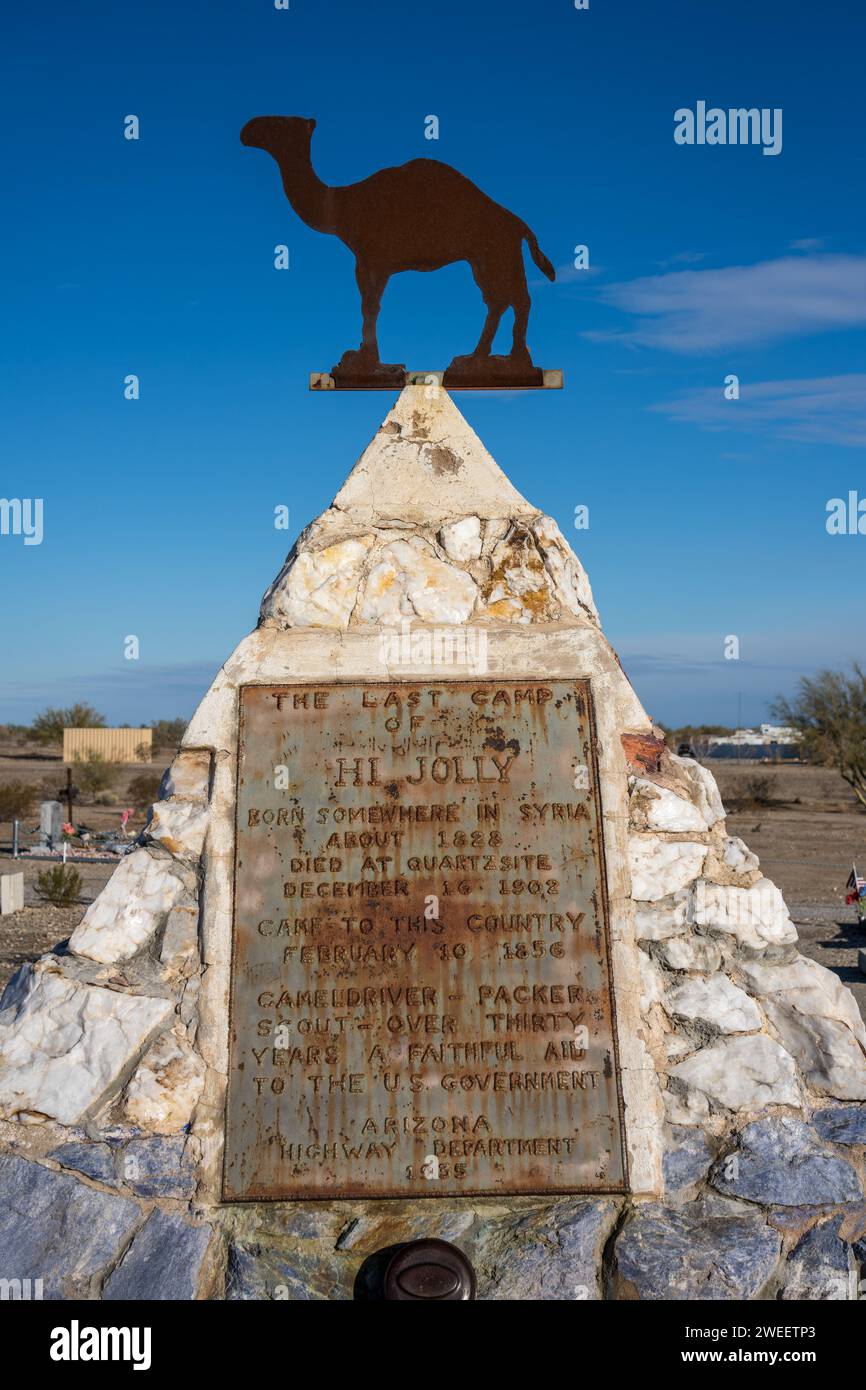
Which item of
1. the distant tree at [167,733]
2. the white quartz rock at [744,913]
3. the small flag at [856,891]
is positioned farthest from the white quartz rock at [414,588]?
Result: the distant tree at [167,733]

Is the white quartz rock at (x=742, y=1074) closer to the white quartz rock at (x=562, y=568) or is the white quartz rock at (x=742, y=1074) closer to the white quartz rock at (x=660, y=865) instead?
the white quartz rock at (x=660, y=865)

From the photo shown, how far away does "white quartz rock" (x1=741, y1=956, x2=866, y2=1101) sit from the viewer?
3.27m

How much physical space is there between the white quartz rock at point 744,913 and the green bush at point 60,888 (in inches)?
369

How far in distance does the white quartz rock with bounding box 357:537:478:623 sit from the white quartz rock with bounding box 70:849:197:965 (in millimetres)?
979

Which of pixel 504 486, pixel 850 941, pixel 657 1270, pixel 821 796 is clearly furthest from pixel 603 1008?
pixel 821 796

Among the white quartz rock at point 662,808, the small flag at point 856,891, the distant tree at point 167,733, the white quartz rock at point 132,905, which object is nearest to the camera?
the white quartz rock at point 132,905

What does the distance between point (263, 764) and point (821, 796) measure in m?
27.3

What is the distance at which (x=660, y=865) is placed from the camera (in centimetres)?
330

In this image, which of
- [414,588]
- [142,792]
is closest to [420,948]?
[414,588]

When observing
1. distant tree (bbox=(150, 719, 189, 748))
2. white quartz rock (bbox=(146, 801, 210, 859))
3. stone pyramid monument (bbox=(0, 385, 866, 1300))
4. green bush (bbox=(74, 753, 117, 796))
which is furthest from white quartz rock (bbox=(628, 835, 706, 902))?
distant tree (bbox=(150, 719, 189, 748))

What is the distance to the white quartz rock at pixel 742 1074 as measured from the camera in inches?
125

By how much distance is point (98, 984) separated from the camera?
3229 millimetres

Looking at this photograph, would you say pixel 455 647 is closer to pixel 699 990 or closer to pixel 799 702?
pixel 699 990

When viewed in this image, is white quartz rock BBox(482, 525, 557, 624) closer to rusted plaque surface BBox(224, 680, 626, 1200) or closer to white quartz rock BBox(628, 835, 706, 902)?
rusted plaque surface BBox(224, 680, 626, 1200)
